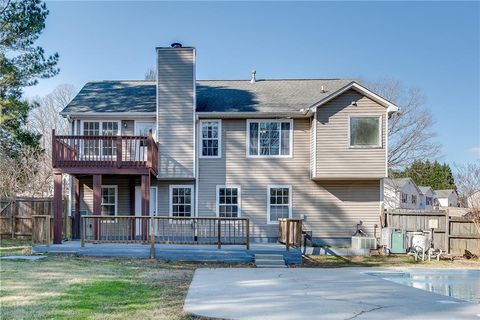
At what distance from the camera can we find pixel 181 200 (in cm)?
1579

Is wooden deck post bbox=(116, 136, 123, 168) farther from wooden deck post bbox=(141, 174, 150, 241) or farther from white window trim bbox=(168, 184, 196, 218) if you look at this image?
white window trim bbox=(168, 184, 196, 218)

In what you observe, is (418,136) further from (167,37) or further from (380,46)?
(167,37)

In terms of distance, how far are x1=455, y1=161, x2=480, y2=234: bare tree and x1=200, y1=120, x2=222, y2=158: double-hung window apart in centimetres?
964

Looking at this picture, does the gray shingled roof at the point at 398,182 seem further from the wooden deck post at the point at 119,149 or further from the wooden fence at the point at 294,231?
the wooden deck post at the point at 119,149

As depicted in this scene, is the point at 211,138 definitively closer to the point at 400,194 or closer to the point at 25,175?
the point at 25,175

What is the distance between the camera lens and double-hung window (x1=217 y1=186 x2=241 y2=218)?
52.0ft

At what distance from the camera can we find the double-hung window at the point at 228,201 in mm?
15836

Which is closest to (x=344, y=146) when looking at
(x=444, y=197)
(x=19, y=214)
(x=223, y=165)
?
(x=223, y=165)

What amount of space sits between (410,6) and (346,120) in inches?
228

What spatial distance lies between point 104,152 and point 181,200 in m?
Answer: 3.47

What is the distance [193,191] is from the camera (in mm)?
15805

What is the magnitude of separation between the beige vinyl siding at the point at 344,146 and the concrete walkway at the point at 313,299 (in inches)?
228

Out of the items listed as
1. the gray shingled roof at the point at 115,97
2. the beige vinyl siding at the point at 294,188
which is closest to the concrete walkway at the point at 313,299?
the beige vinyl siding at the point at 294,188

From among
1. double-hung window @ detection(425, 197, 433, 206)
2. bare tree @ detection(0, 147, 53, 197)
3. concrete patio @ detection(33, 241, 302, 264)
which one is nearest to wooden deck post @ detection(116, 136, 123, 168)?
concrete patio @ detection(33, 241, 302, 264)
